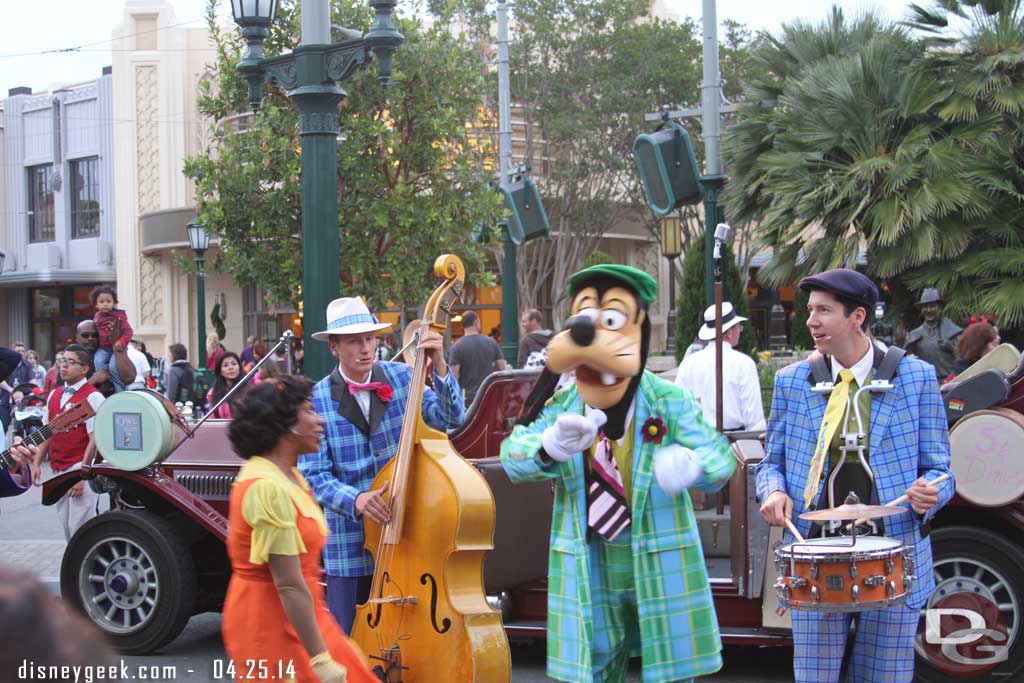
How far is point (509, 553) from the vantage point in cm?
577

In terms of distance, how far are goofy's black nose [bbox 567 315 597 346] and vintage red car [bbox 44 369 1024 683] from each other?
74.7 inches

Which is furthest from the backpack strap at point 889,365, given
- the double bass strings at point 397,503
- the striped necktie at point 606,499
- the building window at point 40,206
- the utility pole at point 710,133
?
the building window at point 40,206

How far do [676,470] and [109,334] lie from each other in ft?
20.2

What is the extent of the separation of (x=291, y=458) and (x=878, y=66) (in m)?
12.2

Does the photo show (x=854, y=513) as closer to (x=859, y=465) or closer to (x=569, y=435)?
(x=859, y=465)

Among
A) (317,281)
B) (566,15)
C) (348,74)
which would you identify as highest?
(566,15)

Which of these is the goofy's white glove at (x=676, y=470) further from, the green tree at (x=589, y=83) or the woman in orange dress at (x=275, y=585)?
the green tree at (x=589, y=83)

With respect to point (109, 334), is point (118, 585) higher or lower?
lower

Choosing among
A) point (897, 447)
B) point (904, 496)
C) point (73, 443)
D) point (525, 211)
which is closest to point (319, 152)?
point (73, 443)

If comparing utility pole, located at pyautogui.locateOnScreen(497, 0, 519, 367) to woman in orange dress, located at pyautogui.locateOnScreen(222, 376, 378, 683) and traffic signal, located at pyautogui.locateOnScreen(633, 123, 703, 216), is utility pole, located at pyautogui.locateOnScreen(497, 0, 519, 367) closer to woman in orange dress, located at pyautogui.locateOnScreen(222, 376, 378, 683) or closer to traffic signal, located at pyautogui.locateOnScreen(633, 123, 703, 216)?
traffic signal, located at pyautogui.locateOnScreen(633, 123, 703, 216)

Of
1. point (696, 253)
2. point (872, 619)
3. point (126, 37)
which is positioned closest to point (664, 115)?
point (872, 619)

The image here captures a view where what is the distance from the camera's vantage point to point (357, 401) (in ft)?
16.8

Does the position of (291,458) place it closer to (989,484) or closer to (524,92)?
(989,484)

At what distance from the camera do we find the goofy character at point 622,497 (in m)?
3.84
